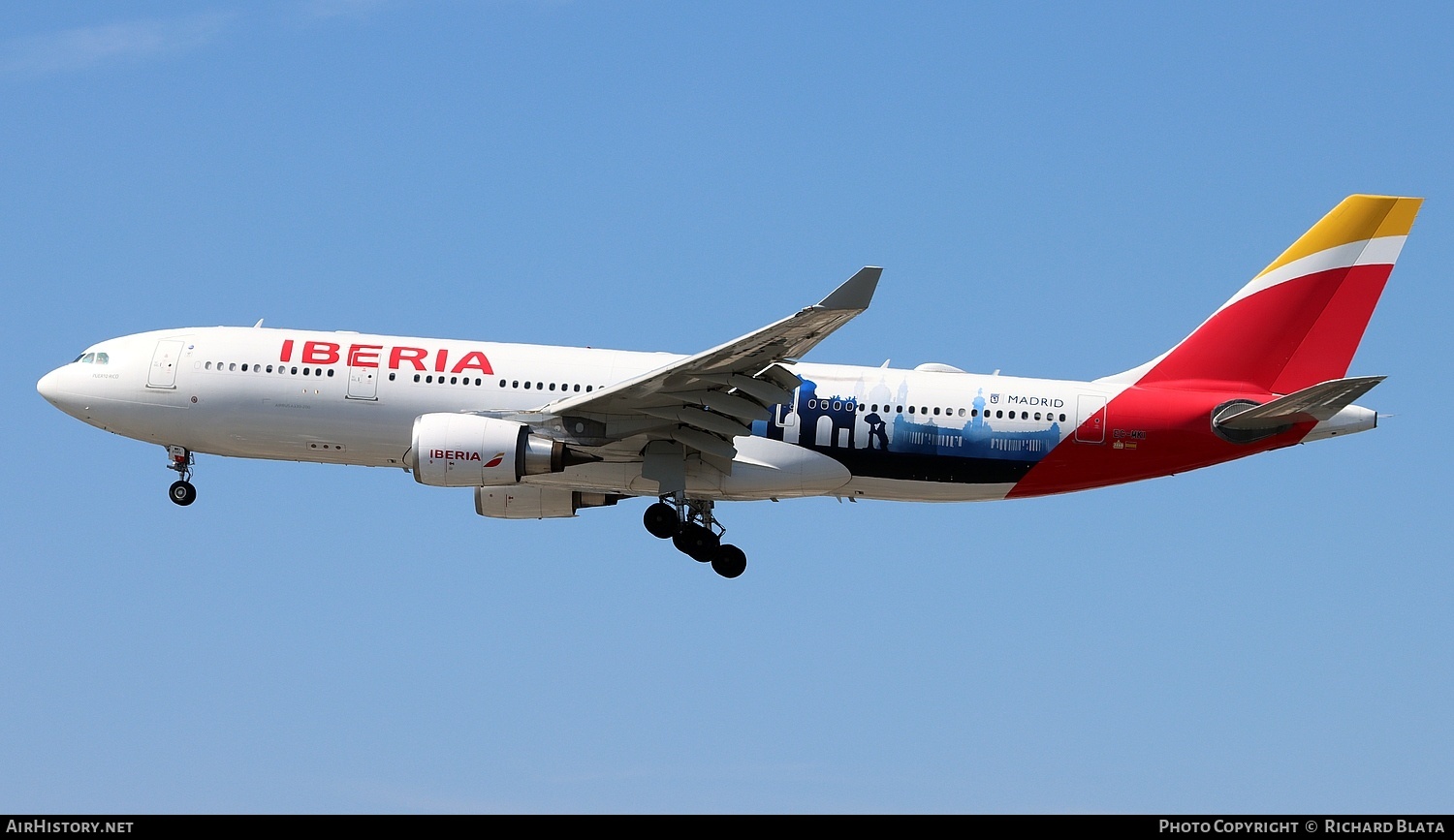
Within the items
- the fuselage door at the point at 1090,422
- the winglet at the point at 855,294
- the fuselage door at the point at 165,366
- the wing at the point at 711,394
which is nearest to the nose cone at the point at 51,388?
the fuselage door at the point at 165,366

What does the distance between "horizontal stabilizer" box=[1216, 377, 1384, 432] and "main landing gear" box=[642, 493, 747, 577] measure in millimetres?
10619

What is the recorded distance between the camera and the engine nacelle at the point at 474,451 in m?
33.2

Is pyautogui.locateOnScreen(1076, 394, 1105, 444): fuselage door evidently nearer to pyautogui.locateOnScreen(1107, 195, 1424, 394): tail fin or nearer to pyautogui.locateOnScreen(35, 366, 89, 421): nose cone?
pyautogui.locateOnScreen(1107, 195, 1424, 394): tail fin

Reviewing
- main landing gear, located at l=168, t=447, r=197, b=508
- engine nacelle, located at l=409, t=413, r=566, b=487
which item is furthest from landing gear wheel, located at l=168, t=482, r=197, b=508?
engine nacelle, located at l=409, t=413, r=566, b=487

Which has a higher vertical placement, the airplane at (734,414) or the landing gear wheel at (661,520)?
the airplane at (734,414)

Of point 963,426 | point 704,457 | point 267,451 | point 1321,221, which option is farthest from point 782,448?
point 1321,221

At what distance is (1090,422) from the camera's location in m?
35.2

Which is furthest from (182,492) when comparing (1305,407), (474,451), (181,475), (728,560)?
(1305,407)

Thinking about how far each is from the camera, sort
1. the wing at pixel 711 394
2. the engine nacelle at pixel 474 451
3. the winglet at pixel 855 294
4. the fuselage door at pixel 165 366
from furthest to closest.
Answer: the fuselage door at pixel 165 366
the engine nacelle at pixel 474 451
the wing at pixel 711 394
the winglet at pixel 855 294

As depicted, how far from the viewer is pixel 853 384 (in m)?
35.3

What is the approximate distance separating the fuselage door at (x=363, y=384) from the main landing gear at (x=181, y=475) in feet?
14.6

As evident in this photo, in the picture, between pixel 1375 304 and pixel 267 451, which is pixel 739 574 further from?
pixel 1375 304

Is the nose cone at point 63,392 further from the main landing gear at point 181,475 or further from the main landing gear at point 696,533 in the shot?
the main landing gear at point 696,533

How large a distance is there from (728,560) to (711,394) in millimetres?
4784
